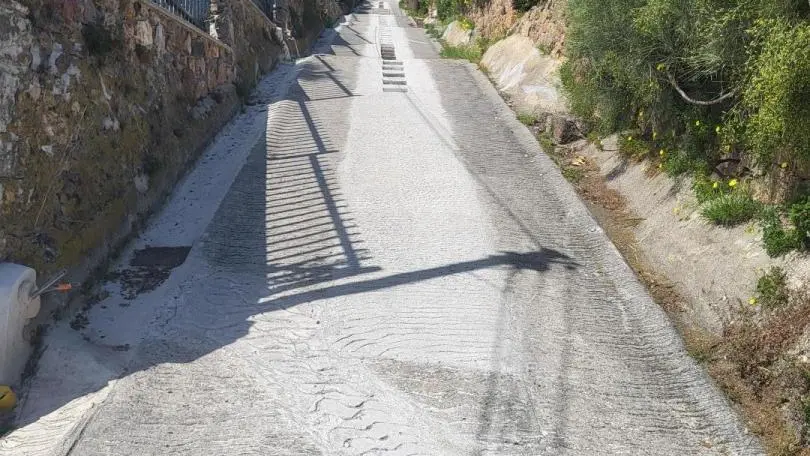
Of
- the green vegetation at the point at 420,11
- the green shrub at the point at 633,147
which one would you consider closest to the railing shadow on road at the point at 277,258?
the green shrub at the point at 633,147

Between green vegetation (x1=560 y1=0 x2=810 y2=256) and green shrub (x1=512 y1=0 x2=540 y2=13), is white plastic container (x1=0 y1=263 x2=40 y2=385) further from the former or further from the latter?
green shrub (x1=512 y1=0 x2=540 y2=13)

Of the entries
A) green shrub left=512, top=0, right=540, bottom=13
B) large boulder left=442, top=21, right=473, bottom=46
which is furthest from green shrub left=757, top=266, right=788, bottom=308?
large boulder left=442, top=21, right=473, bottom=46

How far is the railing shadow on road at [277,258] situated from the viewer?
553 centimetres

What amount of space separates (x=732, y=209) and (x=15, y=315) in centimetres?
595

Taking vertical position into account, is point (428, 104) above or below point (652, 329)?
above

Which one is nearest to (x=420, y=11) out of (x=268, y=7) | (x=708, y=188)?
(x=268, y=7)

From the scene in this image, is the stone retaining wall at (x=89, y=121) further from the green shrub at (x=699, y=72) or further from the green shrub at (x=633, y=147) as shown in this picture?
the green shrub at (x=633, y=147)

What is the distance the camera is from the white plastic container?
184 inches

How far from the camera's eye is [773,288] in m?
5.47

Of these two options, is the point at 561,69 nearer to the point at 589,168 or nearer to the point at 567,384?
the point at 589,168

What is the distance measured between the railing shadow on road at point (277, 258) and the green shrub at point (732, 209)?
4.67 ft

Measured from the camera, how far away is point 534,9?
15.0 m

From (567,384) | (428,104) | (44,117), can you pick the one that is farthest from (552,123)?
(44,117)

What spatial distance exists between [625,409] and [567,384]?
0.44m
